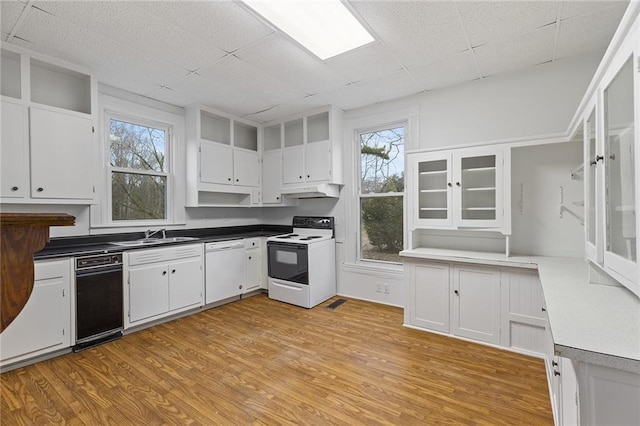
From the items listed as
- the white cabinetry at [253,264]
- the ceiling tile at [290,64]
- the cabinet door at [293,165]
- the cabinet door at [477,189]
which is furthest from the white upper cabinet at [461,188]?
the white cabinetry at [253,264]

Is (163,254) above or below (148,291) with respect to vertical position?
above

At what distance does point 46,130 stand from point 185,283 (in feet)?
6.60

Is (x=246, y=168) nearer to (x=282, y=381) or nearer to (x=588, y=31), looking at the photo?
(x=282, y=381)

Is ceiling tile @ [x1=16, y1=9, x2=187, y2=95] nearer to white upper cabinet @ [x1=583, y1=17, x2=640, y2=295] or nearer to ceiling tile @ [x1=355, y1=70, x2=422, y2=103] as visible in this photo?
ceiling tile @ [x1=355, y1=70, x2=422, y2=103]

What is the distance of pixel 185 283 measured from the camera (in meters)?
3.46

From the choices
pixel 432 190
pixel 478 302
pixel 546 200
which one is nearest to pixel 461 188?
pixel 432 190

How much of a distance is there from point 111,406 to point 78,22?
2.77 metres

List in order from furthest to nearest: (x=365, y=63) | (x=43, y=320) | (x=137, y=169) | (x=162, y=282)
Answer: (x=137, y=169) → (x=162, y=282) → (x=365, y=63) → (x=43, y=320)

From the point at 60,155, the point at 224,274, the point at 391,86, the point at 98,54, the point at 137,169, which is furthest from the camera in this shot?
the point at 224,274

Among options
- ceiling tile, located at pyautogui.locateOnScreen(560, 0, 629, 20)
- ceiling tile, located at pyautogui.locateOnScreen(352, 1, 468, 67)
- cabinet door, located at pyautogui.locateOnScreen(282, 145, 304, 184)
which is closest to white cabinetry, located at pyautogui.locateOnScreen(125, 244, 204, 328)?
cabinet door, located at pyautogui.locateOnScreen(282, 145, 304, 184)

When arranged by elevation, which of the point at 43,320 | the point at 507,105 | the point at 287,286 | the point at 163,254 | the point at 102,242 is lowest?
the point at 287,286

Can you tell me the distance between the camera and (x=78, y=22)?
7.11ft

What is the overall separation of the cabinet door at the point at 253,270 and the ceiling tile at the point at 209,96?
82.2 inches

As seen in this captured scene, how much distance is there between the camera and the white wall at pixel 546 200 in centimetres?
271
